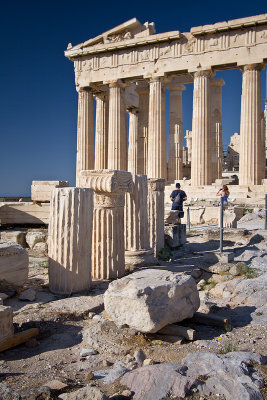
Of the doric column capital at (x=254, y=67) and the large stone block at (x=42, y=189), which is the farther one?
the doric column capital at (x=254, y=67)

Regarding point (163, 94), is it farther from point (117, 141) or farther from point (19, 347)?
point (19, 347)

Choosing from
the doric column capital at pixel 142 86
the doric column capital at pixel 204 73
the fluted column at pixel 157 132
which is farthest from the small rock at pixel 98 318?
the doric column capital at pixel 142 86

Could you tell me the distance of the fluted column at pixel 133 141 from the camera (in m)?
30.6

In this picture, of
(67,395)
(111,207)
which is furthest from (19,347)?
A: (111,207)

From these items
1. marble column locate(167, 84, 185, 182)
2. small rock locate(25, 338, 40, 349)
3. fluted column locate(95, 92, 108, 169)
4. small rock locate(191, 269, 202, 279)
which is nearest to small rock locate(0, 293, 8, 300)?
small rock locate(25, 338, 40, 349)

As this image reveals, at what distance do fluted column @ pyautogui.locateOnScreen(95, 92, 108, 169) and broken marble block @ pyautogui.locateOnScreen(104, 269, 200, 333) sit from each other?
24246 millimetres

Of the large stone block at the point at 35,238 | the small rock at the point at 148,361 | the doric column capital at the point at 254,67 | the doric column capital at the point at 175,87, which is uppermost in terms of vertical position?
the doric column capital at the point at 175,87

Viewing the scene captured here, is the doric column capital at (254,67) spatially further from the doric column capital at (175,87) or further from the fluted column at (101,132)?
the fluted column at (101,132)

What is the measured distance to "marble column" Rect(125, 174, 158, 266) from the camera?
8.64 meters

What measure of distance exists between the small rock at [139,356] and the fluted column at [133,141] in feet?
86.6

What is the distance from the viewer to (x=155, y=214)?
10.2m

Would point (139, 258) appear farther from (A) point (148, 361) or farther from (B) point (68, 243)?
(A) point (148, 361)

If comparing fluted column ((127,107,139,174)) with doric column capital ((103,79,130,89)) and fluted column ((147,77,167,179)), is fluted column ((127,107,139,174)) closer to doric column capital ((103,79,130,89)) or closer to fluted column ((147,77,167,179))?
doric column capital ((103,79,130,89))

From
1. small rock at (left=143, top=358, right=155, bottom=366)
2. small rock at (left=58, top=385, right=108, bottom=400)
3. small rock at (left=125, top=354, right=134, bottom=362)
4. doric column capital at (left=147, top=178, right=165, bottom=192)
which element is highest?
doric column capital at (left=147, top=178, right=165, bottom=192)
